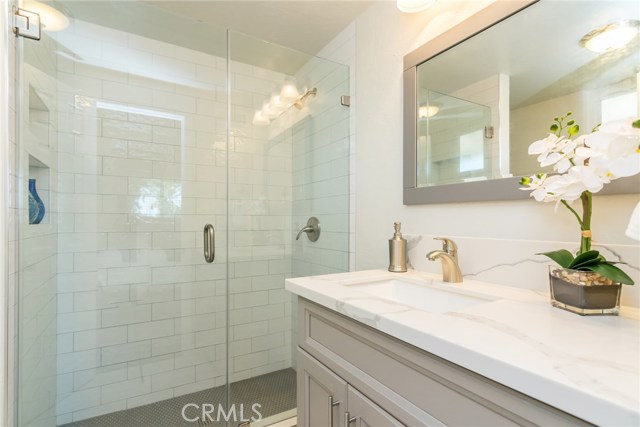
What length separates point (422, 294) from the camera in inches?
46.1

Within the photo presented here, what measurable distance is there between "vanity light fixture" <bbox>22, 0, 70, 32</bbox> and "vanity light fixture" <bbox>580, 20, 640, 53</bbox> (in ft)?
6.96

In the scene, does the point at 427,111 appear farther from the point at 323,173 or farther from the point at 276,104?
the point at 276,104

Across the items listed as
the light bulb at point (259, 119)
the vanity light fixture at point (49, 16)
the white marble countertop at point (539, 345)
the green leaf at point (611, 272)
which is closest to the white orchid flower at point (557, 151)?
the green leaf at point (611, 272)

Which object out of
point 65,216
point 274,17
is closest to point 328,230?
point 274,17

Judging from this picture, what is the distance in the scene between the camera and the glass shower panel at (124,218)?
1622 mm

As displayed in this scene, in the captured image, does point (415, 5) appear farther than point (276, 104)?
No

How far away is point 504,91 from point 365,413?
114 cm

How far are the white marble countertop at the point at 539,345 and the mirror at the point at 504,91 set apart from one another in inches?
16.0

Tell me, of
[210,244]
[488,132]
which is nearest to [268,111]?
[210,244]

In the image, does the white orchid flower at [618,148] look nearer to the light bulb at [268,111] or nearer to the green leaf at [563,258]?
the green leaf at [563,258]

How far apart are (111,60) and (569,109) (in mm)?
A: 2239

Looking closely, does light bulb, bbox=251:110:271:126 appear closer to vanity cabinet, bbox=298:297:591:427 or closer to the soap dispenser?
the soap dispenser

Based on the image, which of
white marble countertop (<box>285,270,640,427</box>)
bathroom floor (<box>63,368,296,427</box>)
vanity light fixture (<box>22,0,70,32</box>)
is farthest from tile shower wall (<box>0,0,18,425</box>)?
white marble countertop (<box>285,270,640,427</box>)

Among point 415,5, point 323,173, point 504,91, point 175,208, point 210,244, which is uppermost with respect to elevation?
point 415,5
